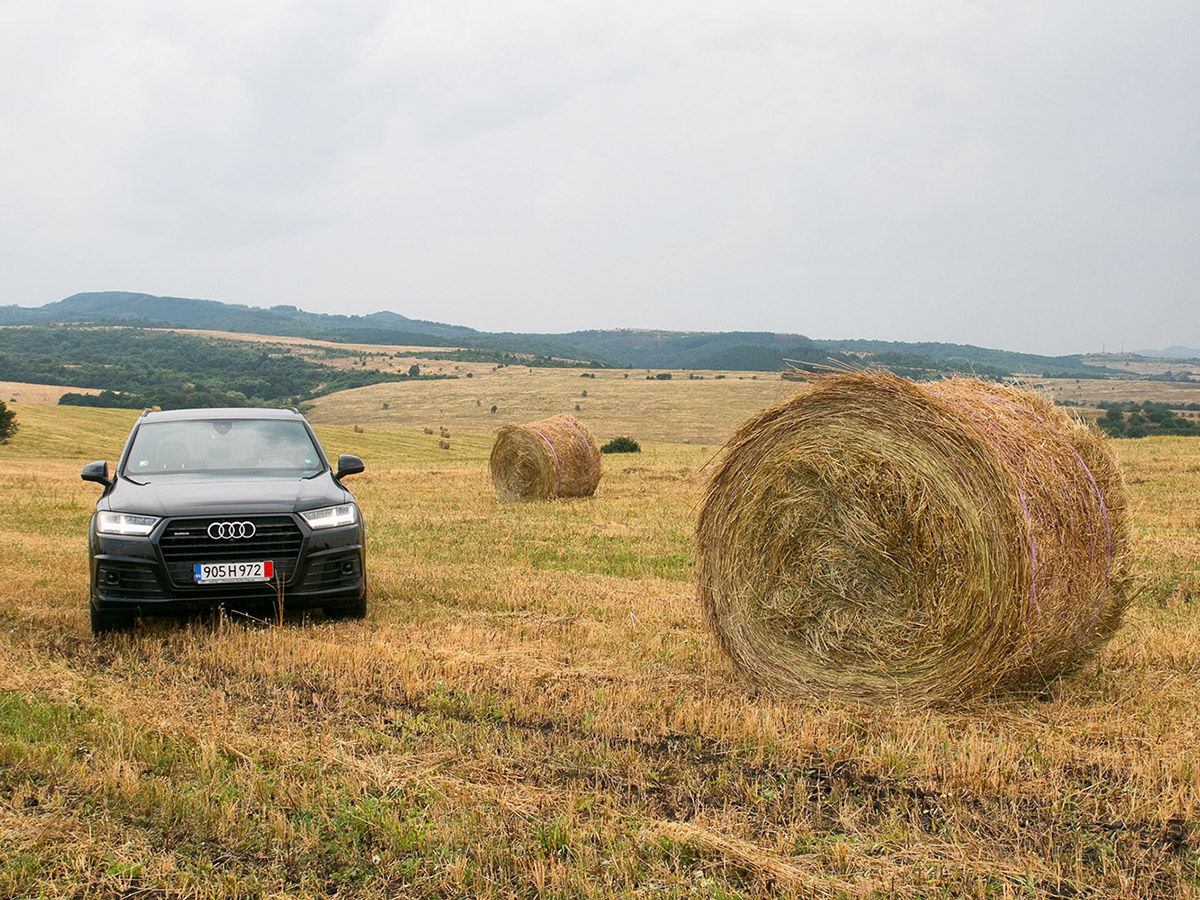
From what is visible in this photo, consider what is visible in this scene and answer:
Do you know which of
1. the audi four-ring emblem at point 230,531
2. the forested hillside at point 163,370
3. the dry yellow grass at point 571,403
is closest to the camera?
the audi four-ring emblem at point 230,531

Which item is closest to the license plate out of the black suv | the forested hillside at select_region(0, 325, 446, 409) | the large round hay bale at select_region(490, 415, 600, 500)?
the black suv

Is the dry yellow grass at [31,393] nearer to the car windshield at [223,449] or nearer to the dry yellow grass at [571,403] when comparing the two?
the dry yellow grass at [571,403]

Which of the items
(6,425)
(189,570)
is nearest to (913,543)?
(189,570)

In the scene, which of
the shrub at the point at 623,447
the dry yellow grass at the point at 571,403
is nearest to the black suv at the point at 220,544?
the shrub at the point at 623,447

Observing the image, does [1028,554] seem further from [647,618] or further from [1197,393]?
[1197,393]

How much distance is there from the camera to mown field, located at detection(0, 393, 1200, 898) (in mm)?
3543

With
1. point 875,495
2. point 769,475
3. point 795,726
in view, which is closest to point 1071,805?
point 795,726

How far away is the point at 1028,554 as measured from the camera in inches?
208

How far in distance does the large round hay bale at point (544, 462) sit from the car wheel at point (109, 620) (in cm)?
1164

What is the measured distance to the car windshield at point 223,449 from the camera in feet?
27.1

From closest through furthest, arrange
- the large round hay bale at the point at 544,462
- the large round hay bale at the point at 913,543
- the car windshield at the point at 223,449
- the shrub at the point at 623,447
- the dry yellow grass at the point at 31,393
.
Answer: the large round hay bale at the point at 913,543
the car windshield at the point at 223,449
the large round hay bale at the point at 544,462
the shrub at the point at 623,447
the dry yellow grass at the point at 31,393

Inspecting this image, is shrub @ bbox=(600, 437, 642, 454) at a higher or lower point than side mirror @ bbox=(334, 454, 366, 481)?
lower

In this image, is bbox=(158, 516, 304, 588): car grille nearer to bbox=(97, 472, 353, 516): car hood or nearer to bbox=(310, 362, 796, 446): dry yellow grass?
bbox=(97, 472, 353, 516): car hood

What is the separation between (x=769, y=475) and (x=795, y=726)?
5.67 feet
